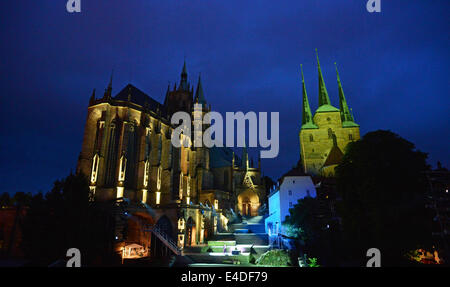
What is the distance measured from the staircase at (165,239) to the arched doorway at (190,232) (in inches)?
98.1

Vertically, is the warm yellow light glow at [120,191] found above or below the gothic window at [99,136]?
below

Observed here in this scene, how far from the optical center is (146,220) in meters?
26.1

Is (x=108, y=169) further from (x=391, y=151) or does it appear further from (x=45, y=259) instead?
(x=391, y=151)

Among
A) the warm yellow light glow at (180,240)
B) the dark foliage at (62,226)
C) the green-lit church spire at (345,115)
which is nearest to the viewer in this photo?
the dark foliage at (62,226)

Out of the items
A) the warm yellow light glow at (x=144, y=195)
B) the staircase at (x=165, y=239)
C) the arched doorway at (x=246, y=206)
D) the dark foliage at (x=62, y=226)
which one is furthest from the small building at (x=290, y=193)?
the arched doorway at (x=246, y=206)

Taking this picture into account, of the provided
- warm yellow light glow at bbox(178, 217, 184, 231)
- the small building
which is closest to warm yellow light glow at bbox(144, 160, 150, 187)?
warm yellow light glow at bbox(178, 217, 184, 231)

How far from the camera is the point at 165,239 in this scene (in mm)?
23172

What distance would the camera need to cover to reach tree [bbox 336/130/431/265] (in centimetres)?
1351

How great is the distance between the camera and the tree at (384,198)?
1351 centimetres

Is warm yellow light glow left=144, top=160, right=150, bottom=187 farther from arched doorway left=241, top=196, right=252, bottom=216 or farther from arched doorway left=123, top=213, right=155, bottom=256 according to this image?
arched doorway left=241, top=196, right=252, bottom=216

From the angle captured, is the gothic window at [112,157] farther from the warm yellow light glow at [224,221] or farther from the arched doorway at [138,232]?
the warm yellow light glow at [224,221]

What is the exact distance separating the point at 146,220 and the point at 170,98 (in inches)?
1199

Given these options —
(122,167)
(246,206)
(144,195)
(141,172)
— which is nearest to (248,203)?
(246,206)
